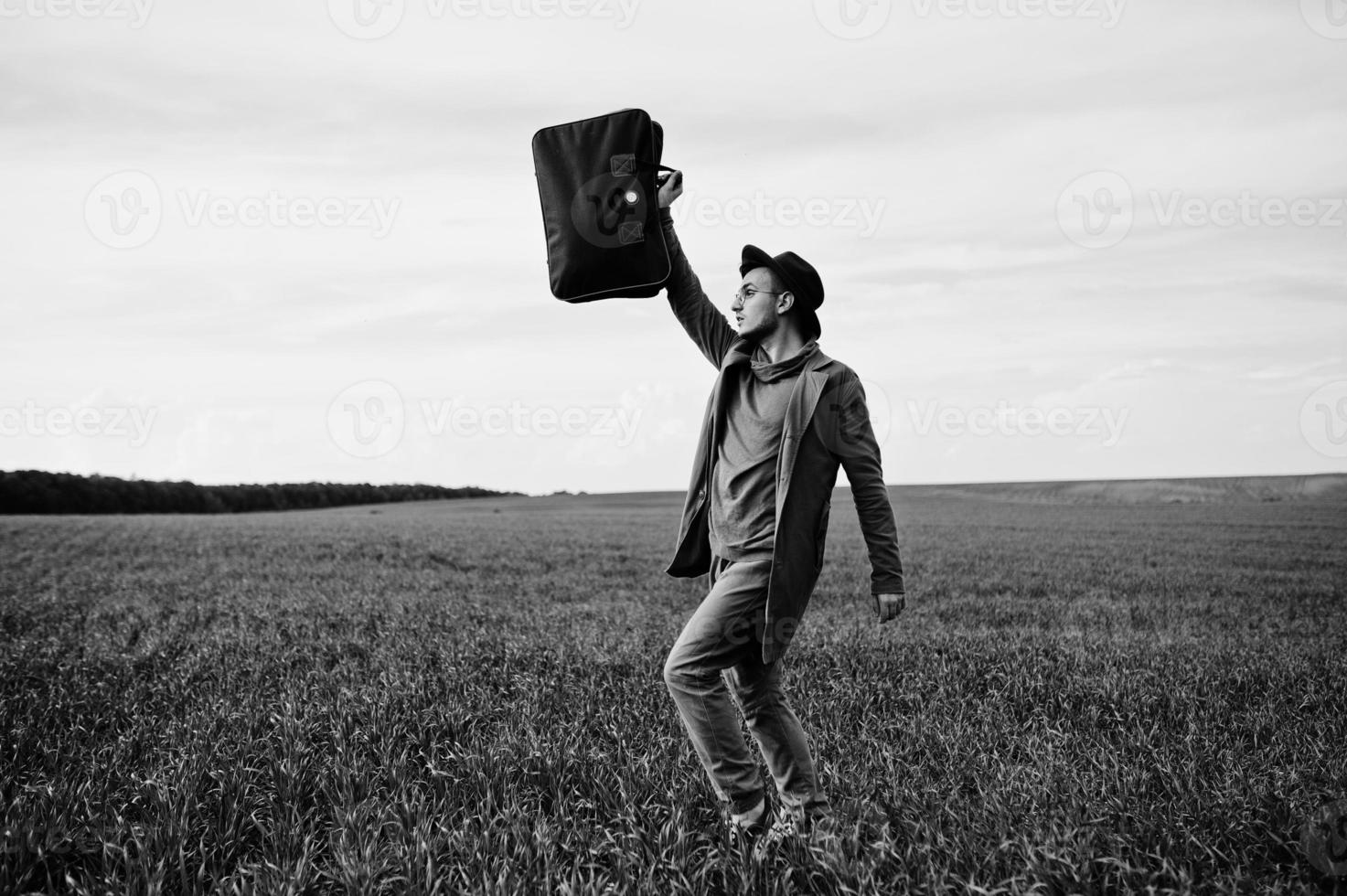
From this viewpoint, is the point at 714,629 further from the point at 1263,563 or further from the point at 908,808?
the point at 1263,563

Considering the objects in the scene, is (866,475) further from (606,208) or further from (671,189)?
(606,208)

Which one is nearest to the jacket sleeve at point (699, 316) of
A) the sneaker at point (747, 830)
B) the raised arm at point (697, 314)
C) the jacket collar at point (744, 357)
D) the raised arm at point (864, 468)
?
the raised arm at point (697, 314)

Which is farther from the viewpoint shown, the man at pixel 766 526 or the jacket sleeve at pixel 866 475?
the jacket sleeve at pixel 866 475

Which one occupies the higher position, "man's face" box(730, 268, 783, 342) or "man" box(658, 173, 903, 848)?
"man's face" box(730, 268, 783, 342)

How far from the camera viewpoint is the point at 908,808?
4277 mm

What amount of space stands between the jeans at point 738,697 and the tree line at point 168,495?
231 ft

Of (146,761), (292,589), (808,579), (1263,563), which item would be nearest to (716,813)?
(808,579)

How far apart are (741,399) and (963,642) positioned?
18.6 ft

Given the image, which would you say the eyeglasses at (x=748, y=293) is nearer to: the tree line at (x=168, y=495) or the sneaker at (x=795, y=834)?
the sneaker at (x=795, y=834)

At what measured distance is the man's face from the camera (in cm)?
411

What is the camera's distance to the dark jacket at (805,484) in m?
3.84

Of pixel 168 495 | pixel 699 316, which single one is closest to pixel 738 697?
pixel 699 316

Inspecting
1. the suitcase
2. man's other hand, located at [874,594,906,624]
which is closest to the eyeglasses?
the suitcase

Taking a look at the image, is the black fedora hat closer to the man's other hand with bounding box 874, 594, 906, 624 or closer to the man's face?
the man's face
